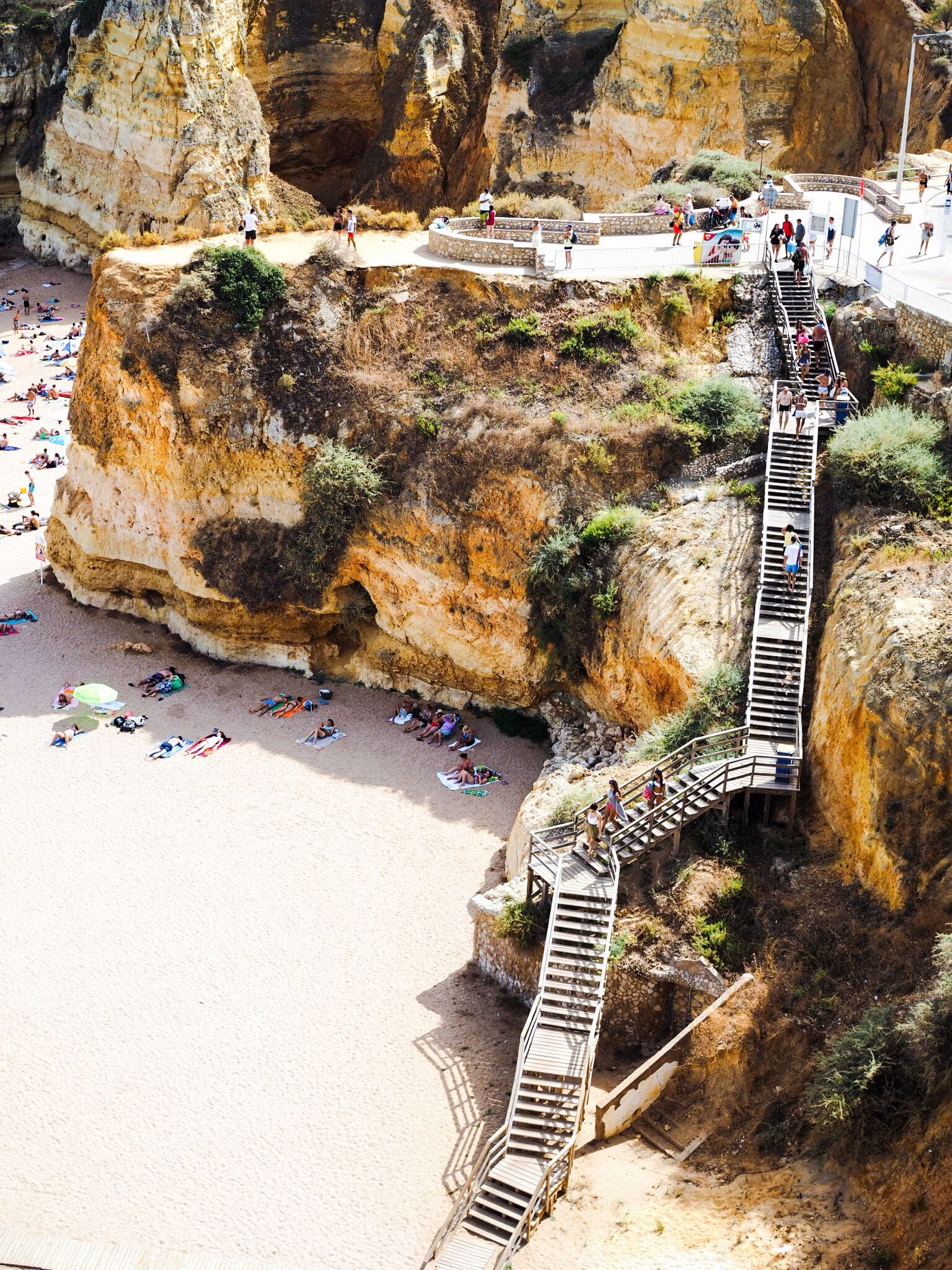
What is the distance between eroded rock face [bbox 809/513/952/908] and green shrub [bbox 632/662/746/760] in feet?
5.09

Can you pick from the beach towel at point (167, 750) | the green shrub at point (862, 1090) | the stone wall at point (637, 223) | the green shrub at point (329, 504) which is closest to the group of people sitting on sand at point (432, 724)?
the green shrub at point (329, 504)

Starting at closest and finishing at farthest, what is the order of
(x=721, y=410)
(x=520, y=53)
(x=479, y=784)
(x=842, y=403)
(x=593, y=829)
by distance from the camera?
(x=593, y=829)
(x=842, y=403)
(x=479, y=784)
(x=721, y=410)
(x=520, y=53)

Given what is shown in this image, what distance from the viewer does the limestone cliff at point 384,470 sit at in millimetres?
31188

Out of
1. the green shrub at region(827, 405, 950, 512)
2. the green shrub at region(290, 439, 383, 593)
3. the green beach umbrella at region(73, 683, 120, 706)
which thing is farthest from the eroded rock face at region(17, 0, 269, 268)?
the green shrub at region(827, 405, 950, 512)

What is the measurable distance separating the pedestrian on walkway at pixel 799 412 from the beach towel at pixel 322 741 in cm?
1247

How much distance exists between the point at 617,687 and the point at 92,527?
52.5 ft

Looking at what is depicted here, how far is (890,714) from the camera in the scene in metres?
21.1

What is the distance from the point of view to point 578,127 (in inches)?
2040

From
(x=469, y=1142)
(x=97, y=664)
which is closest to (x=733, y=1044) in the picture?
(x=469, y=1142)

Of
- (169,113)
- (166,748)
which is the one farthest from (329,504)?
(169,113)

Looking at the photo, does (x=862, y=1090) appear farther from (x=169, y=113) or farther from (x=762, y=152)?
(x=169, y=113)

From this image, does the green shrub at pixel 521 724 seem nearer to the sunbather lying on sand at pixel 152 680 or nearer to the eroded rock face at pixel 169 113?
the sunbather lying on sand at pixel 152 680

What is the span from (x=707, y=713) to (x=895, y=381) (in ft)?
28.8

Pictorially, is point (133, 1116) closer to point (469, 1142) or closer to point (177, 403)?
point (469, 1142)
